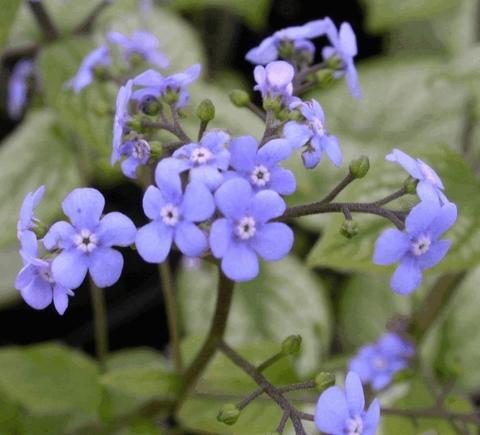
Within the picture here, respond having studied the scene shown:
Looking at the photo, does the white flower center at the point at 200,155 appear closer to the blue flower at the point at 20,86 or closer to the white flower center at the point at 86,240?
the white flower center at the point at 86,240

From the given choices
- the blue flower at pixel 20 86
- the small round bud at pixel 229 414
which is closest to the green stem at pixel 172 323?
the small round bud at pixel 229 414

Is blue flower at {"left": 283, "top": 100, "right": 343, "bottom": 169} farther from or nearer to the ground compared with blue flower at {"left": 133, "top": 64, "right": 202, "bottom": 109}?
nearer to the ground

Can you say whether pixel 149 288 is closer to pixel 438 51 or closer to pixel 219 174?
pixel 438 51

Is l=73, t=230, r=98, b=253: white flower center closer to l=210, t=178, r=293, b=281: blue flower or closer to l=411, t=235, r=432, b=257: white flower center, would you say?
l=210, t=178, r=293, b=281: blue flower

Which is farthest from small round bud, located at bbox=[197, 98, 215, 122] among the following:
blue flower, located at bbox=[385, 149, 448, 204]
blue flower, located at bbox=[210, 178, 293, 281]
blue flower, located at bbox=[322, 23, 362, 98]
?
blue flower, located at bbox=[322, 23, 362, 98]

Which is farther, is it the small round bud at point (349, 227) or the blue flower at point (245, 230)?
the small round bud at point (349, 227)

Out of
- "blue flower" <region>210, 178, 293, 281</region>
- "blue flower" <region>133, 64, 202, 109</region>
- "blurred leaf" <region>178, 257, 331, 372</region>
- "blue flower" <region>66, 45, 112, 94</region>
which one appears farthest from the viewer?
"blurred leaf" <region>178, 257, 331, 372</region>
